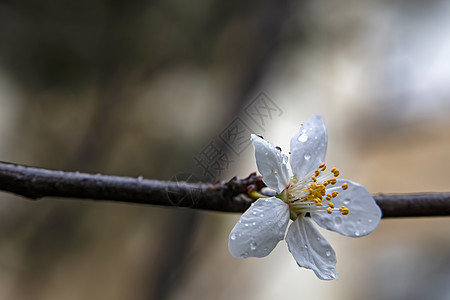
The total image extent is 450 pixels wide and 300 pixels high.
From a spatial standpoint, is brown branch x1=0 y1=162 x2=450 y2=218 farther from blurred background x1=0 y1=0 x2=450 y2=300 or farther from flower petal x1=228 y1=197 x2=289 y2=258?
blurred background x1=0 y1=0 x2=450 y2=300

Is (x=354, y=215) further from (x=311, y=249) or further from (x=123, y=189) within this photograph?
(x=123, y=189)

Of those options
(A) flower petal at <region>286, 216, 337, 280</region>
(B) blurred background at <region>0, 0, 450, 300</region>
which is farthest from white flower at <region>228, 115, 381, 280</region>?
(B) blurred background at <region>0, 0, 450, 300</region>

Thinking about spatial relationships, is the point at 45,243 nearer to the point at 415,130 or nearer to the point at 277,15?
the point at 277,15

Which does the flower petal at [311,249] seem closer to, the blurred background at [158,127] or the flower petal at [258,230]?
the flower petal at [258,230]

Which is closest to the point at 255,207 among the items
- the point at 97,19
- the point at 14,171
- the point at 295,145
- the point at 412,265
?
the point at 295,145

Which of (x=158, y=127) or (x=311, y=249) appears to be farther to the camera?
(x=158, y=127)

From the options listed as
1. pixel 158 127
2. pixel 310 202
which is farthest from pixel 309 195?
pixel 158 127
